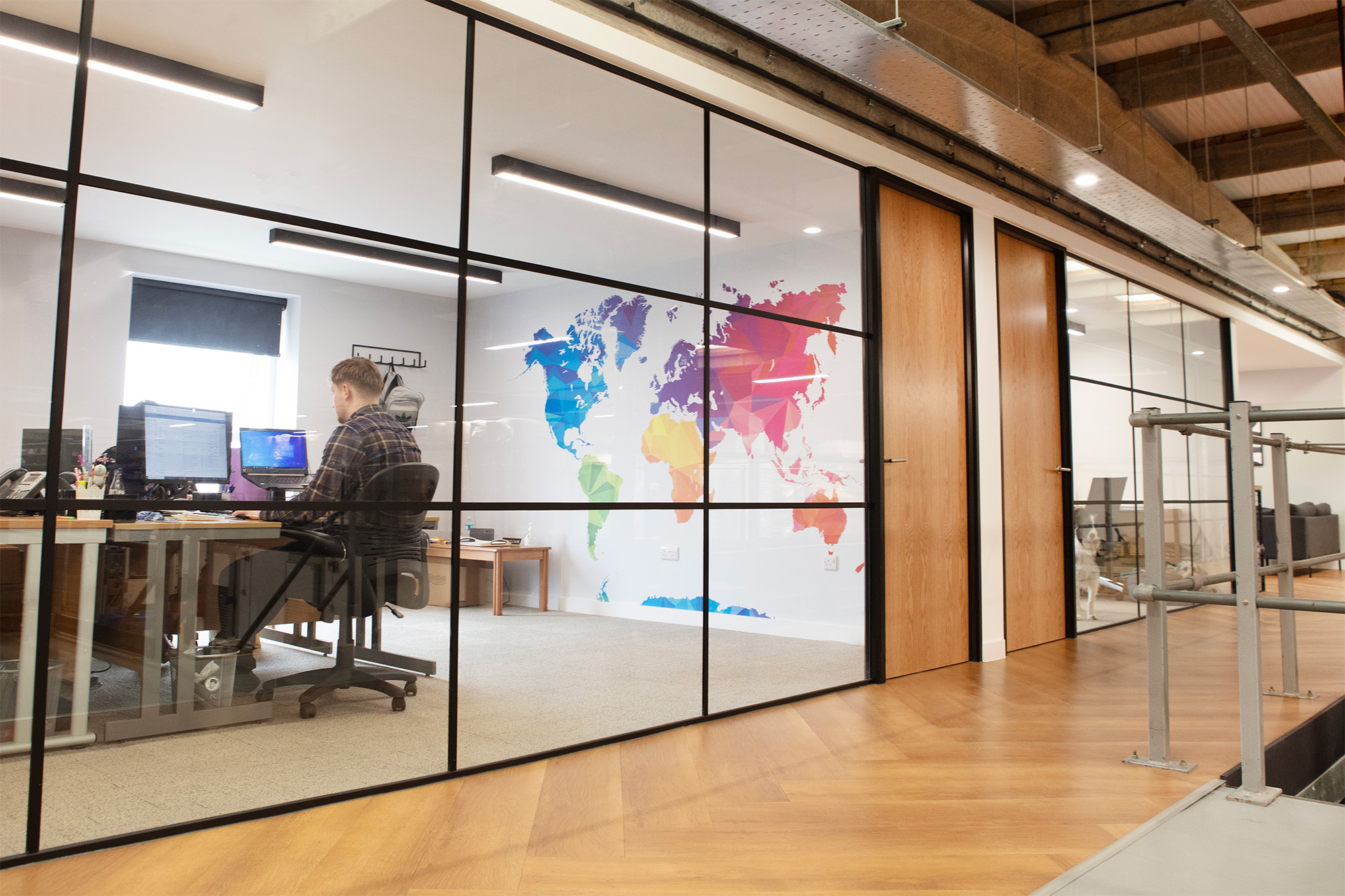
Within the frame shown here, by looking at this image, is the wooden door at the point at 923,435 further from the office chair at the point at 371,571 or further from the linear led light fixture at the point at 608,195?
the office chair at the point at 371,571

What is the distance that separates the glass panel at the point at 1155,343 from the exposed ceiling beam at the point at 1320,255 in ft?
9.66

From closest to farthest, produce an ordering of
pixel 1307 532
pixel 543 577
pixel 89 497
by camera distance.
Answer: pixel 89 497 → pixel 543 577 → pixel 1307 532

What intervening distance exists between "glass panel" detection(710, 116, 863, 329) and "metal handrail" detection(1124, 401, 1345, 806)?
1.57m

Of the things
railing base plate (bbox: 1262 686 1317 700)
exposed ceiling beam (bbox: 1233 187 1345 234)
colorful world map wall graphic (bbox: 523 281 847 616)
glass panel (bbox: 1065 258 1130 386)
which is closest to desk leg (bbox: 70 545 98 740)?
colorful world map wall graphic (bbox: 523 281 847 616)

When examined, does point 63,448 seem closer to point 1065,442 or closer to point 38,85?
point 38,85

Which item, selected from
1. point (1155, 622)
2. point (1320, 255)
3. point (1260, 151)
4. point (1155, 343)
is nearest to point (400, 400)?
point (1155, 622)

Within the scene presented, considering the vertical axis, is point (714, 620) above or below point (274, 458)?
below

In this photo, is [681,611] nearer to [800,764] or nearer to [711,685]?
[711,685]

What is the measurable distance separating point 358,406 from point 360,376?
0.30 feet

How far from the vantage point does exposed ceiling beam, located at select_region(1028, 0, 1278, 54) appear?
14.4 ft

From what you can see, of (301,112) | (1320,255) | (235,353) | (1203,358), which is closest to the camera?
(235,353)

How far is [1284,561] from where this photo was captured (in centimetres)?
355

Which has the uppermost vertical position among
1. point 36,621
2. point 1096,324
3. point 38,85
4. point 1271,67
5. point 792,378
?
point 1271,67

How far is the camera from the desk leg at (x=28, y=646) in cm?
202
